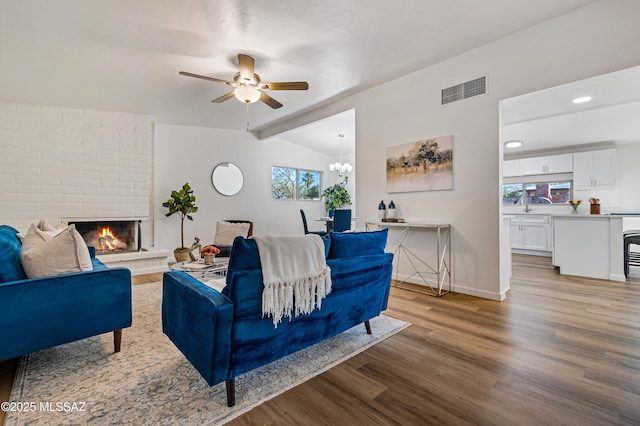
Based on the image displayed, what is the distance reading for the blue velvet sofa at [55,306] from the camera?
1659 mm

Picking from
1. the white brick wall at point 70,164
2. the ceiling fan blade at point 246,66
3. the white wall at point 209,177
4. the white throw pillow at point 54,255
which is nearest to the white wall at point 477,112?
the ceiling fan blade at point 246,66

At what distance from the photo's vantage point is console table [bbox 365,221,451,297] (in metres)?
3.59

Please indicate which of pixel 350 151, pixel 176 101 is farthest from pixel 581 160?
pixel 176 101

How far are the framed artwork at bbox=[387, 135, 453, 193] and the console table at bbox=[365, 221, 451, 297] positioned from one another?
0.54m

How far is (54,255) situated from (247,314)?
58.5 inches

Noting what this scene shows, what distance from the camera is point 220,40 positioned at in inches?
118

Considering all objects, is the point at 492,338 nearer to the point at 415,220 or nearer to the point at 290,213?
the point at 415,220

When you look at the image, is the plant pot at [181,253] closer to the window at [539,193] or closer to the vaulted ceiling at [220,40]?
the vaulted ceiling at [220,40]

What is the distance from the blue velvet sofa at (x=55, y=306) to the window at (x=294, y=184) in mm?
5267

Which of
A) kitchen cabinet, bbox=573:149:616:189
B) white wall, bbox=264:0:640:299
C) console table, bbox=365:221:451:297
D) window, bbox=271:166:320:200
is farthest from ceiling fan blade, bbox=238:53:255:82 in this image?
kitchen cabinet, bbox=573:149:616:189

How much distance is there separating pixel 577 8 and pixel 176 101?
5094mm

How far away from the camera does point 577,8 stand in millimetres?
2697

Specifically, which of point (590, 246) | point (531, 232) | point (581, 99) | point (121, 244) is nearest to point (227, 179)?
point (121, 244)

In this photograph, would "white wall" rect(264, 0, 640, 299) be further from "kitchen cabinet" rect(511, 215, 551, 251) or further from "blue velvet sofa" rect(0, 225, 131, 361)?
"kitchen cabinet" rect(511, 215, 551, 251)
